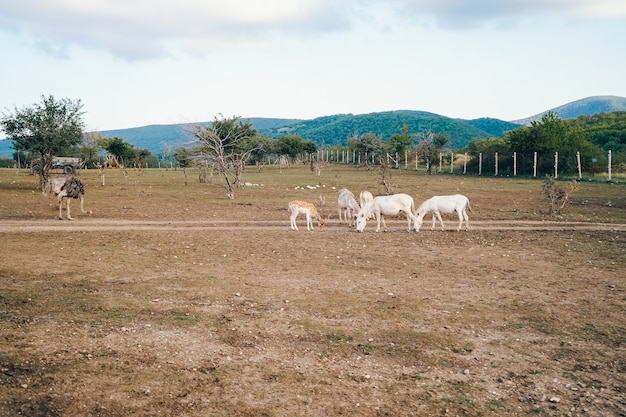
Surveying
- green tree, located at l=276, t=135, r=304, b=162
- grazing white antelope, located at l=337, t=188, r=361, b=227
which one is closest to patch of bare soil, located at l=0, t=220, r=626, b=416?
grazing white antelope, located at l=337, t=188, r=361, b=227

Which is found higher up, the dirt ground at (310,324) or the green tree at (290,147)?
the green tree at (290,147)

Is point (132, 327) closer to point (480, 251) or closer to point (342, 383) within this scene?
point (342, 383)

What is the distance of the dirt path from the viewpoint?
20328 millimetres

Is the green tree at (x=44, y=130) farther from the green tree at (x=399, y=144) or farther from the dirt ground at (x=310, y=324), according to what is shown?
the green tree at (x=399, y=144)

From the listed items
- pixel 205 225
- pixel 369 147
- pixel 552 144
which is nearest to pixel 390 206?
pixel 205 225

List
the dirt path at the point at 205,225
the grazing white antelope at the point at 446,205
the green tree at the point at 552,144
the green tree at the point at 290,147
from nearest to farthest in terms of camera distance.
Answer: the dirt path at the point at 205,225 < the grazing white antelope at the point at 446,205 < the green tree at the point at 552,144 < the green tree at the point at 290,147

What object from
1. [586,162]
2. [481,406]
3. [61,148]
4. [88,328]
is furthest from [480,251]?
[586,162]

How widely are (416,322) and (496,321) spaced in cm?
155

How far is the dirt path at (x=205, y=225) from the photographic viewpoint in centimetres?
2033

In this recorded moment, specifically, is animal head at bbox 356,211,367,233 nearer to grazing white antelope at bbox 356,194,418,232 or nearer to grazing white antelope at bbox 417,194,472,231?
grazing white antelope at bbox 356,194,418,232

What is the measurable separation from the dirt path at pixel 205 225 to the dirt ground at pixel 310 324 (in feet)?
4.68

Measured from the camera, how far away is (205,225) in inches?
860

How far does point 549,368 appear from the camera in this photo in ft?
25.2

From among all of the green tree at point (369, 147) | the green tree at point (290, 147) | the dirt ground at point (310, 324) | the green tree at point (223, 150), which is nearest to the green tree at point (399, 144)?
the green tree at point (369, 147)
